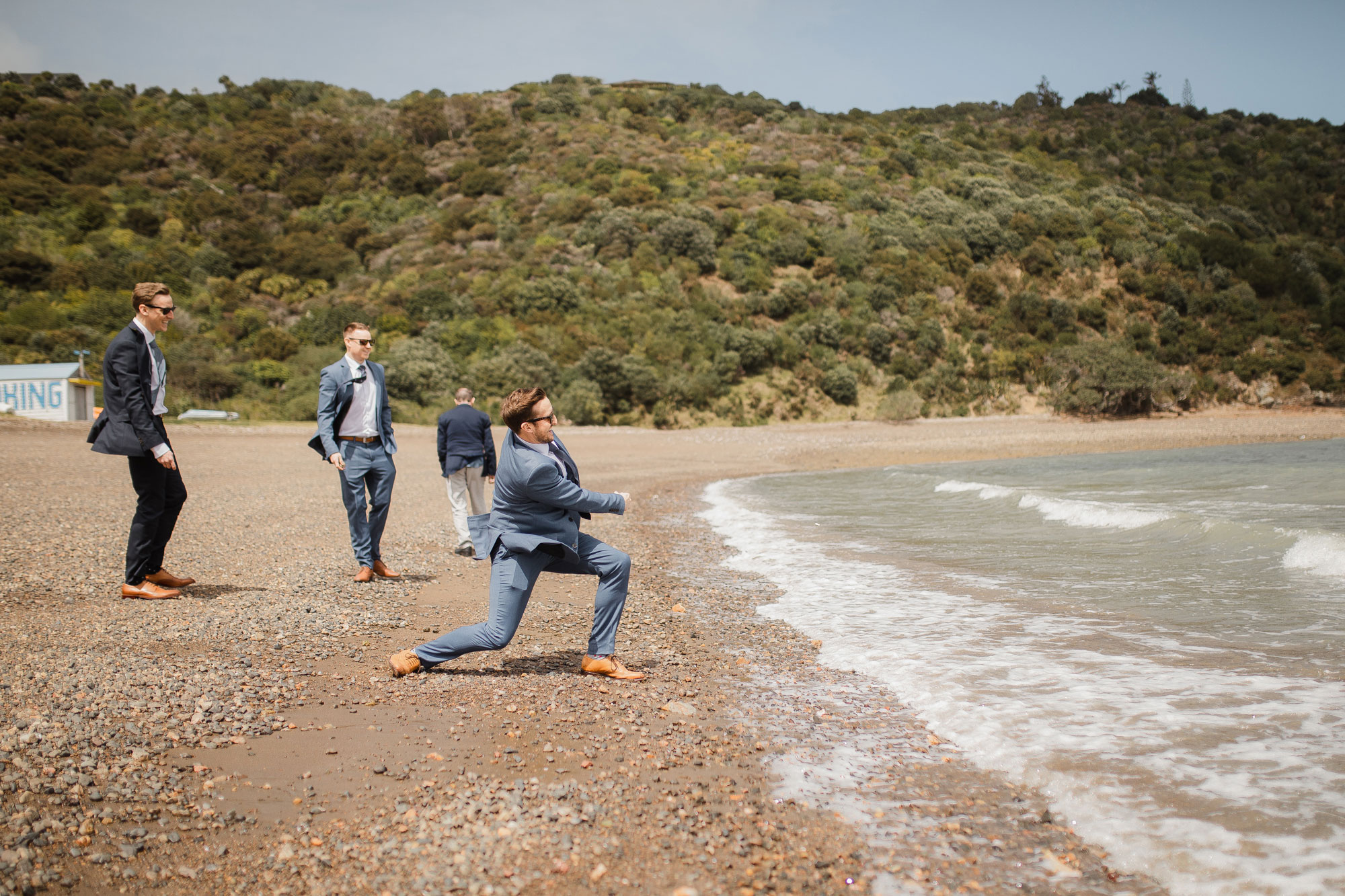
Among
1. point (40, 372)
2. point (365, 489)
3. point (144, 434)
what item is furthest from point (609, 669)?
point (40, 372)

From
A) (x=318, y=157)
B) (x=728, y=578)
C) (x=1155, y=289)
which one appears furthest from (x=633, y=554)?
(x=318, y=157)

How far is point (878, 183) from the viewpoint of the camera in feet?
184

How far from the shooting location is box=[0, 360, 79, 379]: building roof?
83.7 ft

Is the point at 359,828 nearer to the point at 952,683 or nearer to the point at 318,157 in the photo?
the point at 952,683

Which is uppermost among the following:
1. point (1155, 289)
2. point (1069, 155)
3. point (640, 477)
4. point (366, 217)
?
point (1069, 155)

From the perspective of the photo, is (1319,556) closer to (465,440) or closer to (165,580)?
(465,440)

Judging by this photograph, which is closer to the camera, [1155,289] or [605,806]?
[605,806]

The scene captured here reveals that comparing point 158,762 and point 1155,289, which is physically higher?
point 1155,289

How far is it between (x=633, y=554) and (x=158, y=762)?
18.7 ft

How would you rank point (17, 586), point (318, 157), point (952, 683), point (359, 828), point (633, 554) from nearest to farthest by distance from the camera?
point (359, 828) < point (952, 683) < point (17, 586) < point (633, 554) < point (318, 157)

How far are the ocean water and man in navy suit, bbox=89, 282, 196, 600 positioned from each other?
4.33m

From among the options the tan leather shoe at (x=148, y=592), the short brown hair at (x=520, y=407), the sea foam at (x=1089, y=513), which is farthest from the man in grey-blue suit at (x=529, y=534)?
the sea foam at (x=1089, y=513)

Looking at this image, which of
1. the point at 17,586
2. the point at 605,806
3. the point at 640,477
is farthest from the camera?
the point at 640,477

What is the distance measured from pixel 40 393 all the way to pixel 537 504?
29045 millimetres
